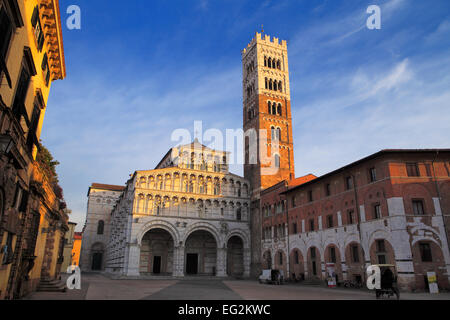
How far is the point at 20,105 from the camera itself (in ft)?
34.4

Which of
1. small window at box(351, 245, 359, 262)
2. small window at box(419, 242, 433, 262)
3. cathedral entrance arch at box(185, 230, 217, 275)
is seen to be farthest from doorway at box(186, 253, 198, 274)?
small window at box(419, 242, 433, 262)

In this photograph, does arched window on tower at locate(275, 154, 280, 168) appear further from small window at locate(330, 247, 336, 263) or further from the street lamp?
the street lamp

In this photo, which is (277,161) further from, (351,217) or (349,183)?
(351,217)

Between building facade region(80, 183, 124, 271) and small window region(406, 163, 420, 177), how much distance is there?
A: 5632 centimetres

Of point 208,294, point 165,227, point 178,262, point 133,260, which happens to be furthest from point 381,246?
point 133,260

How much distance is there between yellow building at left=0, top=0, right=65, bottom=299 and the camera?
343 inches

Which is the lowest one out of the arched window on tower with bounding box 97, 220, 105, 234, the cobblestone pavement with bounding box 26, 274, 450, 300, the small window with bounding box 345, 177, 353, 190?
the cobblestone pavement with bounding box 26, 274, 450, 300

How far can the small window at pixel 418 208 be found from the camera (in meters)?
23.1

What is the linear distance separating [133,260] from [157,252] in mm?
6004

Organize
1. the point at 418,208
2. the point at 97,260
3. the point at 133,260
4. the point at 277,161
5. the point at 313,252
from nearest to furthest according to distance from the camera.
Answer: the point at 418,208
the point at 313,252
the point at 133,260
the point at 277,161
the point at 97,260

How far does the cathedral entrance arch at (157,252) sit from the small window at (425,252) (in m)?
32.1

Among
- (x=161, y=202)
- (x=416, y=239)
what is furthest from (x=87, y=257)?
(x=416, y=239)
